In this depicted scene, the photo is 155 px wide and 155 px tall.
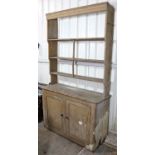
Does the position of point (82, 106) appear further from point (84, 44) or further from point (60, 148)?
Result: point (84, 44)

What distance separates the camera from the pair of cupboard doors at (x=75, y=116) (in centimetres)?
222

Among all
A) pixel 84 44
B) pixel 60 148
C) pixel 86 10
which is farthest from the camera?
pixel 84 44

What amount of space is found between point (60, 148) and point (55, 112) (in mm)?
583

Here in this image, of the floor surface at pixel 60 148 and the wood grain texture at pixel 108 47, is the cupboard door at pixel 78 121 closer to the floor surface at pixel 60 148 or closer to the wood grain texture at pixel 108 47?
the floor surface at pixel 60 148

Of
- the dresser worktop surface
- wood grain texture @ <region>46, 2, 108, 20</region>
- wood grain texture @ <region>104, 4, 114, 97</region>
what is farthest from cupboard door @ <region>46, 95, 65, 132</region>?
wood grain texture @ <region>46, 2, 108, 20</region>

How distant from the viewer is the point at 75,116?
7.83 feet

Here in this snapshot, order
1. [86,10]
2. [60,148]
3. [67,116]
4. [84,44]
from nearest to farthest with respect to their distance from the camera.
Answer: [86,10] → [60,148] → [67,116] → [84,44]

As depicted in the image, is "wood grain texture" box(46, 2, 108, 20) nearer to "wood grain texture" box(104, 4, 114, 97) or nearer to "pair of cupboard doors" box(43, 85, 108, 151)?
"wood grain texture" box(104, 4, 114, 97)

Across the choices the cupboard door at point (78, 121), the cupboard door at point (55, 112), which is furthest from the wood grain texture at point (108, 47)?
the cupboard door at point (55, 112)

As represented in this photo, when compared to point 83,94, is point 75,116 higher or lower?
lower

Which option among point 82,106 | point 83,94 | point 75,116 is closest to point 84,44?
point 83,94
